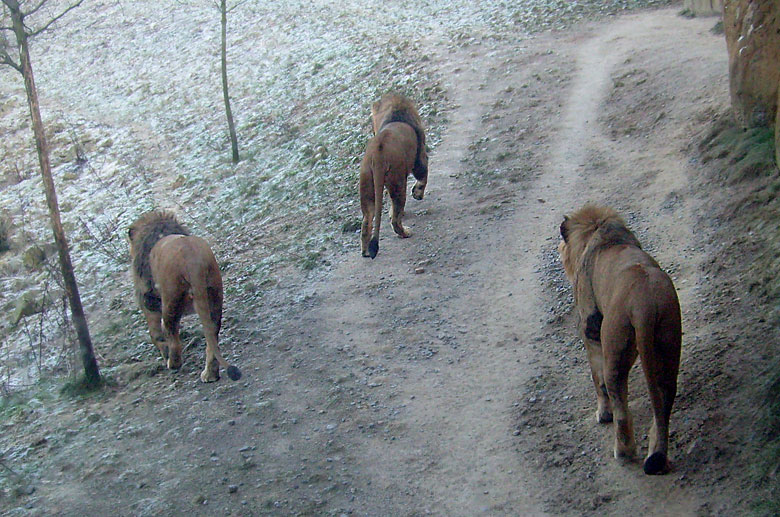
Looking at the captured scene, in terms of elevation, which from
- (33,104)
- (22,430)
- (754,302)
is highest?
(33,104)

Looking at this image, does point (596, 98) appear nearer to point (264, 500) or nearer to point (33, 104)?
point (33, 104)

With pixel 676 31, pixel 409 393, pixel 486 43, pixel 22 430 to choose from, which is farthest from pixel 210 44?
pixel 409 393

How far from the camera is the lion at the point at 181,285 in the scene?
8.50m

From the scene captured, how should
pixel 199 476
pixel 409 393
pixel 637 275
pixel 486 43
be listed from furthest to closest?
pixel 486 43, pixel 409 393, pixel 199 476, pixel 637 275

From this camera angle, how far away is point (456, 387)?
7824 millimetres

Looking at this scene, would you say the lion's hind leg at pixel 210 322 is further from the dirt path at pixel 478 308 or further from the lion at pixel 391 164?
the lion at pixel 391 164

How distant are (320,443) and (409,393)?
3.72 feet

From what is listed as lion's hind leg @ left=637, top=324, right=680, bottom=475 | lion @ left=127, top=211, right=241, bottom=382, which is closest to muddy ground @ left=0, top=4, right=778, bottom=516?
lion's hind leg @ left=637, top=324, right=680, bottom=475

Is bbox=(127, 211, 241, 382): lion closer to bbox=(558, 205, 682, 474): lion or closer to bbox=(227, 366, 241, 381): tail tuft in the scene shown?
bbox=(227, 366, 241, 381): tail tuft

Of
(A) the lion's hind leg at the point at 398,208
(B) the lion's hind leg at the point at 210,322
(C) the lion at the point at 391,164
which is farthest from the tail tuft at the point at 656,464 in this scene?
(A) the lion's hind leg at the point at 398,208

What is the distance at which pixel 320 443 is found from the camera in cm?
722

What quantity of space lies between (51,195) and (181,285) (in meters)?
2.14

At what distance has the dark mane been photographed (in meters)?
9.46

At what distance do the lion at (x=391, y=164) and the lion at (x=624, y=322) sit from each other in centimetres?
443
